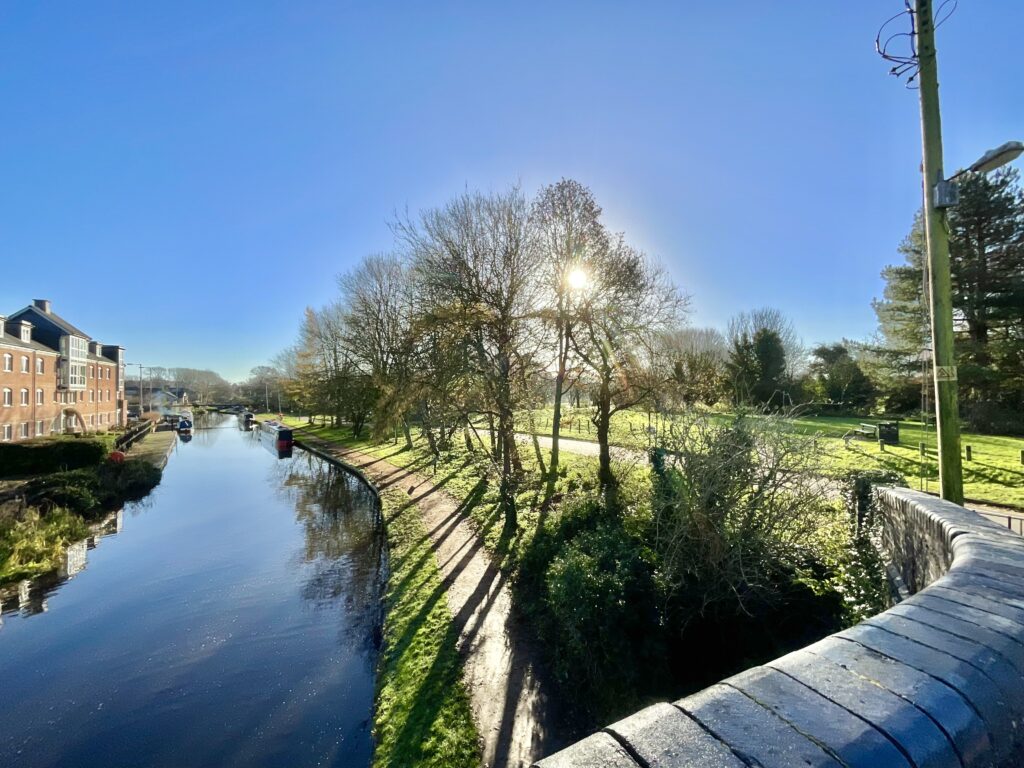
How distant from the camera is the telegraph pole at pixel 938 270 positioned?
4.79m

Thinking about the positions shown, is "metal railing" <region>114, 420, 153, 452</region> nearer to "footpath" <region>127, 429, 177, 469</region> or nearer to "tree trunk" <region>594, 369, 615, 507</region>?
"footpath" <region>127, 429, 177, 469</region>

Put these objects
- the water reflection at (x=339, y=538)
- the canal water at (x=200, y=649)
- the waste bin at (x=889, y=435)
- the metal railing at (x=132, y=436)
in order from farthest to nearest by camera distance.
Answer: the metal railing at (x=132, y=436)
the waste bin at (x=889, y=435)
the water reflection at (x=339, y=538)
the canal water at (x=200, y=649)

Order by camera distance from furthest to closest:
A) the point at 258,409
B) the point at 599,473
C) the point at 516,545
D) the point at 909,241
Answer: the point at 258,409, the point at 909,241, the point at 599,473, the point at 516,545

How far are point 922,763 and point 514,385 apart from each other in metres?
12.1

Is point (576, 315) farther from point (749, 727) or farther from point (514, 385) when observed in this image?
point (749, 727)

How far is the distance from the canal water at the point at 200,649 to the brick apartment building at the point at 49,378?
65.0ft

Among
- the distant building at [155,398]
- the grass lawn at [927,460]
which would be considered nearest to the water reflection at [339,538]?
the grass lawn at [927,460]

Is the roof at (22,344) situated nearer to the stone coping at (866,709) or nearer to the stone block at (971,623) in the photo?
the stone coping at (866,709)

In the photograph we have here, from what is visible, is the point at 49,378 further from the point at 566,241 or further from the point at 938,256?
the point at 938,256

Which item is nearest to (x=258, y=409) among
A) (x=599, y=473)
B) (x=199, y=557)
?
(x=199, y=557)

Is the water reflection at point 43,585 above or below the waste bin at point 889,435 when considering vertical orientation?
below

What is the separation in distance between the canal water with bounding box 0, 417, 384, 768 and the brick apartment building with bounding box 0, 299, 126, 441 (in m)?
19.8

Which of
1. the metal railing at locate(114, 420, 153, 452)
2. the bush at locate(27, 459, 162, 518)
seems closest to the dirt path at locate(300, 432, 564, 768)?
the bush at locate(27, 459, 162, 518)

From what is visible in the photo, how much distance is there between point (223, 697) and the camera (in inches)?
281
